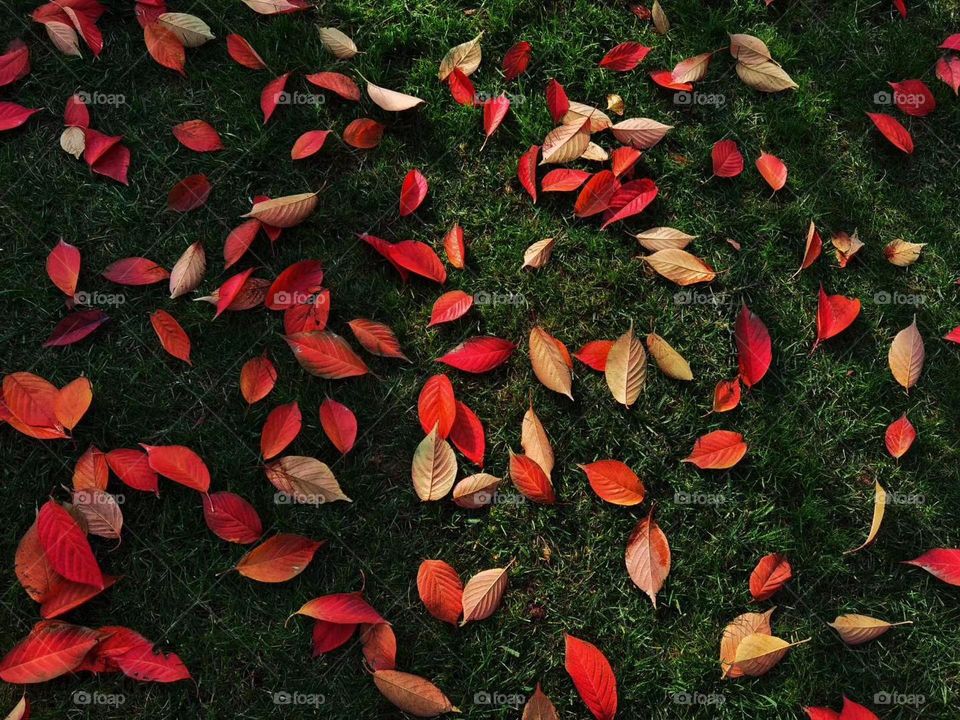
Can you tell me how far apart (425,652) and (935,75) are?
10.1 feet

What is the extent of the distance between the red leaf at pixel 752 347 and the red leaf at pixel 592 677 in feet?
3.63

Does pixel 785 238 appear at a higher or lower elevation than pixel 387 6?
lower

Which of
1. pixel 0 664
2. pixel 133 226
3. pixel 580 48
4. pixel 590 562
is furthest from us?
pixel 580 48

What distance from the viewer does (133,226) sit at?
285cm

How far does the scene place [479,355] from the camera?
2746mm

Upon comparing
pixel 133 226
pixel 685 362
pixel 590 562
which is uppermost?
pixel 133 226

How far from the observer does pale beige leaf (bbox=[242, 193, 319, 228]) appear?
2803 millimetres

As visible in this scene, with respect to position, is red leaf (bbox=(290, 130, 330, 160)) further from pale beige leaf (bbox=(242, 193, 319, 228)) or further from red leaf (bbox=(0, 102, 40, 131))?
red leaf (bbox=(0, 102, 40, 131))

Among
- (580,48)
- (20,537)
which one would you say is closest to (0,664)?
(20,537)

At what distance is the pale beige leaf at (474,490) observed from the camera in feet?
8.54

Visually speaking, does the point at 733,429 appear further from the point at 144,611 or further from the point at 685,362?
the point at 144,611
